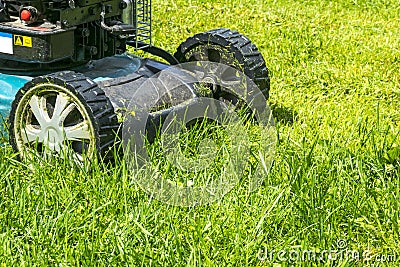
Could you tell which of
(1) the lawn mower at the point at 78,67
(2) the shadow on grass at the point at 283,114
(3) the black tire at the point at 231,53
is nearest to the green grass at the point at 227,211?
(2) the shadow on grass at the point at 283,114

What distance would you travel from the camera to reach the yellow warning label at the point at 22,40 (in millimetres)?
3263

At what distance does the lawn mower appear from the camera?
9.70 ft

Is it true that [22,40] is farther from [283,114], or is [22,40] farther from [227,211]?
[283,114]

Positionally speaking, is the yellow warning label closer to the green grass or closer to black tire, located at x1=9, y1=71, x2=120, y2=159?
black tire, located at x1=9, y1=71, x2=120, y2=159

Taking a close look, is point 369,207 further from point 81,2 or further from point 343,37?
point 343,37

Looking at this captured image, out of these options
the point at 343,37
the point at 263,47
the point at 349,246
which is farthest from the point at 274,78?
the point at 349,246

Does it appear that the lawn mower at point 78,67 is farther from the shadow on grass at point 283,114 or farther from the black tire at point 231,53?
the shadow on grass at point 283,114

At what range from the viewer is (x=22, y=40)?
3.28 metres

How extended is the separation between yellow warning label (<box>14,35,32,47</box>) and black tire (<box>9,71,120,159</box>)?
0.99 feet

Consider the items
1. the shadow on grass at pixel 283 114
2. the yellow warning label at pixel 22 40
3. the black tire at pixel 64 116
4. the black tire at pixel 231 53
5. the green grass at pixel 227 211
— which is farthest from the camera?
the shadow on grass at pixel 283 114

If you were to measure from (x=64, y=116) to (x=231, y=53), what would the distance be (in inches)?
40.9

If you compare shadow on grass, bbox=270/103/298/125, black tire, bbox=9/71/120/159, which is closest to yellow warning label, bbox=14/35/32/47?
black tire, bbox=9/71/120/159

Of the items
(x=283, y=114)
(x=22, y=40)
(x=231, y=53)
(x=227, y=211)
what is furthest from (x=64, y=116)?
(x=283, y=114)

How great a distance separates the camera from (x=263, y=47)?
5.21 meters
